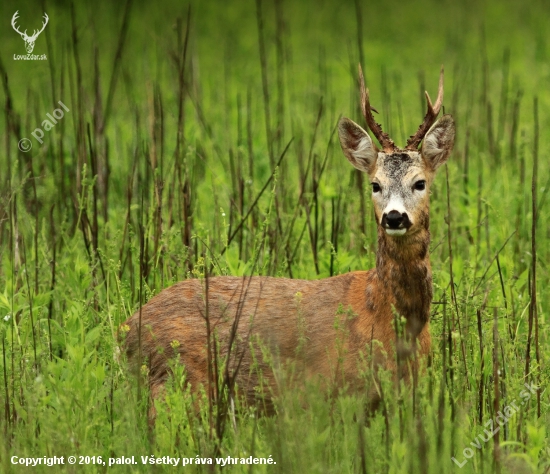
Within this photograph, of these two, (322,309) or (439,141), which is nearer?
(322,309)

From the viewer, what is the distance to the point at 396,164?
481 cm

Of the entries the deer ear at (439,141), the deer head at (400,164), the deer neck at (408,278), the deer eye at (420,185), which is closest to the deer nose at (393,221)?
the deer head at (400,164)

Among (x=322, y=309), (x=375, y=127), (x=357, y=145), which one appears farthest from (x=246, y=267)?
(x=375, y=127)

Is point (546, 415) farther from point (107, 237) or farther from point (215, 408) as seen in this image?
point (107, 237)

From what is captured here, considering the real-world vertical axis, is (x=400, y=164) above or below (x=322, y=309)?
above

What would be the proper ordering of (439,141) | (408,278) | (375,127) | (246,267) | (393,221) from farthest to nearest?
(246,267), (439,141), (375,127), (408,278), (393,221)

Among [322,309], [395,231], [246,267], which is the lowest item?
[322,309]

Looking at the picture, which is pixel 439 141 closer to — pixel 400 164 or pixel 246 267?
pixel 400 164

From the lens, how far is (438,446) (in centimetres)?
334

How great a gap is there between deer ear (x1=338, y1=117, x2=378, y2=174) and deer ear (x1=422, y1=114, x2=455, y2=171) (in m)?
0.25

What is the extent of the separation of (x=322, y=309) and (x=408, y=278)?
41 centimetres

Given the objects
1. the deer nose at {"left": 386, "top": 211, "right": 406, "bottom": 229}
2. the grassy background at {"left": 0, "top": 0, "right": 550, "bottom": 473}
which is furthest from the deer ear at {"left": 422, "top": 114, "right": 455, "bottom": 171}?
the deer nose at {"left": 386, "top": 211, "right": 406, "bottom": 229}

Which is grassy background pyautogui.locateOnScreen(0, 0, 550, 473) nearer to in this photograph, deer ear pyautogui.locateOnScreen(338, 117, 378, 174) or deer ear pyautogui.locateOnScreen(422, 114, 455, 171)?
deer ear pyautogui.locateOnScreen(422, 114, 455, 171)

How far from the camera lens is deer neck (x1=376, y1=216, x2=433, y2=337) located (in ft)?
15.4
